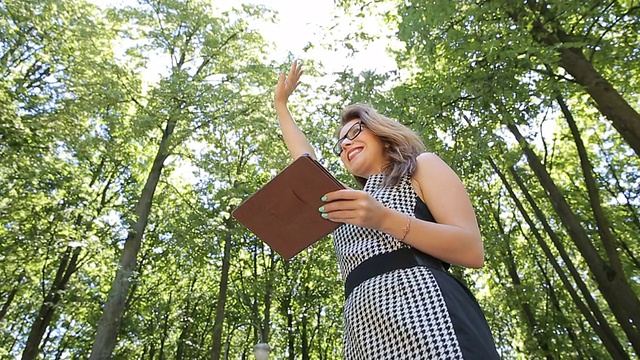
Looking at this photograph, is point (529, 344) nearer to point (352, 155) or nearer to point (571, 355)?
point (571, 355)

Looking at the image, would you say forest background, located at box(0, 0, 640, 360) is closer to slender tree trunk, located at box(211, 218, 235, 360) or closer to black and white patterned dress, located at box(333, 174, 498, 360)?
slender tree trunk, located at box(211, 218, 235, 360)

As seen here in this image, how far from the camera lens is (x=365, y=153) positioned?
6.23 feet

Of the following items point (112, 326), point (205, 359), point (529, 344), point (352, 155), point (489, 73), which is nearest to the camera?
point (352, 155)

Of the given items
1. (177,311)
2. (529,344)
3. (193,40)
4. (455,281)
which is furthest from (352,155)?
(177,311)

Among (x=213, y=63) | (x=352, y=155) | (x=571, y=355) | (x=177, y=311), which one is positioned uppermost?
(x=213, y=63)

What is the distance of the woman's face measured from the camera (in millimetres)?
1896

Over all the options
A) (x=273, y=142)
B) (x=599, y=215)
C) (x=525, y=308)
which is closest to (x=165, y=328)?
(x=273, y=142)

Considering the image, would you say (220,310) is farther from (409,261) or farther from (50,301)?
(409,261)

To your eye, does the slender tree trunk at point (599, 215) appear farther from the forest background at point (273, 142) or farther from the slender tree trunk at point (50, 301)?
the slender tree trunk at point (50, 301)

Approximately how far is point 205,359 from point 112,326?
1139 centimetres

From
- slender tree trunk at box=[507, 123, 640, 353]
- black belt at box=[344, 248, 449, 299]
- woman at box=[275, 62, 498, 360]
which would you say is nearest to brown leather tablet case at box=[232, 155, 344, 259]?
woman at box=[275, 62, 498, 360]

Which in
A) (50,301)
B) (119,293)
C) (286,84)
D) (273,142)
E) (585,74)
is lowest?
(286,84)

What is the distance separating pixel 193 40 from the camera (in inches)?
534

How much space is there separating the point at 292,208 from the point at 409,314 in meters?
0.45
